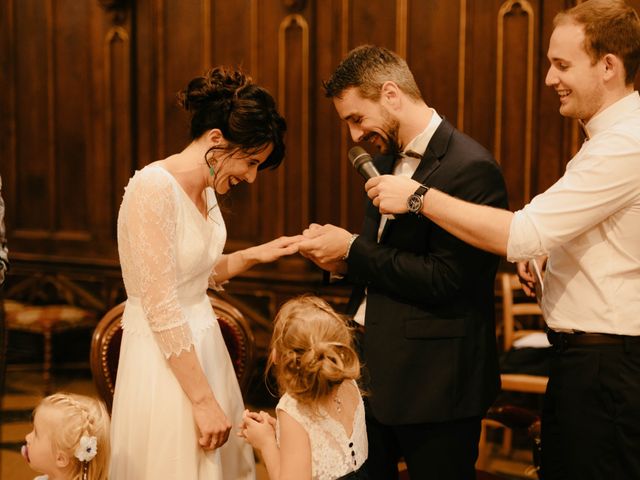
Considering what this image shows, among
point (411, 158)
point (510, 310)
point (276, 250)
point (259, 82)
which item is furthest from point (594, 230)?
point (259, 82)

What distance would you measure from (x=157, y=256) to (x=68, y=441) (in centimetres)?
54

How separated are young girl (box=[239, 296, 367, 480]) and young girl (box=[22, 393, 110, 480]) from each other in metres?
0.39

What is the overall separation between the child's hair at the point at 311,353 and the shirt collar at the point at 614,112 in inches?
33.1

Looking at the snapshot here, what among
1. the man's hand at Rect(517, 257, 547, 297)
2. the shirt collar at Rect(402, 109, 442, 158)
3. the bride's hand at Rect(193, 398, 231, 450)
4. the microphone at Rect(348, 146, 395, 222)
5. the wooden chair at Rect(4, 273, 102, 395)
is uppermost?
the shirt collar at Rect(402, 109, 442, 158)

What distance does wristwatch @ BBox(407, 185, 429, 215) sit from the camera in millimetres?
2201

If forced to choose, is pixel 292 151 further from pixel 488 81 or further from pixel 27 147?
pixel 27 147

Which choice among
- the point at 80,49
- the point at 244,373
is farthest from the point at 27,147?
the point at 244,373

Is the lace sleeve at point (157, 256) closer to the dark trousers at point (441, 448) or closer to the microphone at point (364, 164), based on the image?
the microphone at point (364, 164)

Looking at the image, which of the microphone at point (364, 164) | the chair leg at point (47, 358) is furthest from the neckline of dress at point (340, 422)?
the chair leg at point (47, 358)

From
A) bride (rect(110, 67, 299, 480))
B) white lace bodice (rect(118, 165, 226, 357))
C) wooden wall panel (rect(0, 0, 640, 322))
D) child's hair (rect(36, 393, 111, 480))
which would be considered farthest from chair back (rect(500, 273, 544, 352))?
child's hair (rect(36, 393, 111, 480))

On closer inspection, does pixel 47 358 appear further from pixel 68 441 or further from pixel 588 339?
pixel 588 339

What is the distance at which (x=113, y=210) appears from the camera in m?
6.48

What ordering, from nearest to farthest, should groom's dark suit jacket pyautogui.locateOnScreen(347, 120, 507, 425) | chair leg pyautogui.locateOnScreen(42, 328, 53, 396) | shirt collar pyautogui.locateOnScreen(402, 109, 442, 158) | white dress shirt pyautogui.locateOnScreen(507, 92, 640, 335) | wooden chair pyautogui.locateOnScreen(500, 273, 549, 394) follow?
1. white dress shirt pyautogui.locateOnScreen(507, 92, 640, 335)
2. groom's dark suit jacket pyautogui.locateOnScreen(347, 120, 507, 425)
3. shirt collar pyautogui.locateOnScreen(402, 109, 442, 158)
4. wooden chair pyautogui.locateOnScreen(500, 273, 549, 394)
5. chair leg pyautogui.locateOnScreen(42, 328, 53, 396)

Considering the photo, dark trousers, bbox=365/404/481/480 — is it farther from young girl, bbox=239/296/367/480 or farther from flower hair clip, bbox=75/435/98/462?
flower hair clip, bbox=75/435/98/462
